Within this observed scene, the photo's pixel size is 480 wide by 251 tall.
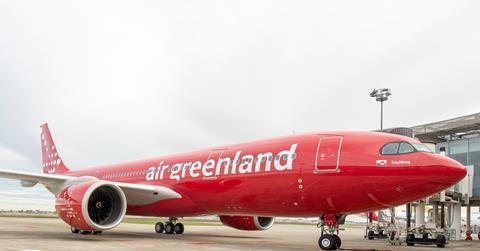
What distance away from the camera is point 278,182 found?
1262cm

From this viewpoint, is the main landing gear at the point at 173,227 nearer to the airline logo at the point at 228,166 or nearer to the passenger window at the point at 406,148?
the airline logo at the point at 228,166

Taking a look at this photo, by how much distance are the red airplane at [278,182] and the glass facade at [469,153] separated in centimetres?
1012

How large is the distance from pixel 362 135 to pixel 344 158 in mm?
889

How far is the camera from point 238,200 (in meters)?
13.9

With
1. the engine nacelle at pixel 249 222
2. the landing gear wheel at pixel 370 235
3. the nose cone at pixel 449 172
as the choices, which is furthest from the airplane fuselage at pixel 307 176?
the landing gear wheel at pixel 370 235

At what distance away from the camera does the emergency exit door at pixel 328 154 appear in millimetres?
11634

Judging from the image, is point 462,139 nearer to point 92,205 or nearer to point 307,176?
point 307,176

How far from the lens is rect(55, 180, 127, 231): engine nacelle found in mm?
14320

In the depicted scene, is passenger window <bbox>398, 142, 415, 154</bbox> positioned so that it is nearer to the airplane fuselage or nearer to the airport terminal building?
the airplane fuselage

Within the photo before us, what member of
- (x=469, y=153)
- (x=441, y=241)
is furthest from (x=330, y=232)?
(x=469, y=153)

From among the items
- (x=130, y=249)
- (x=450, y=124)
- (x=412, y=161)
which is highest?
(x=450, y=124)

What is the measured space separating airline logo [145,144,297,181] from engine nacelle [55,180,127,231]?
2.24 metres

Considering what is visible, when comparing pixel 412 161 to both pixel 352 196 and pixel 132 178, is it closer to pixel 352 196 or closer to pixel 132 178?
pixel 352 196

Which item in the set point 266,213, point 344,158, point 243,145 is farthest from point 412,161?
point 243,145
